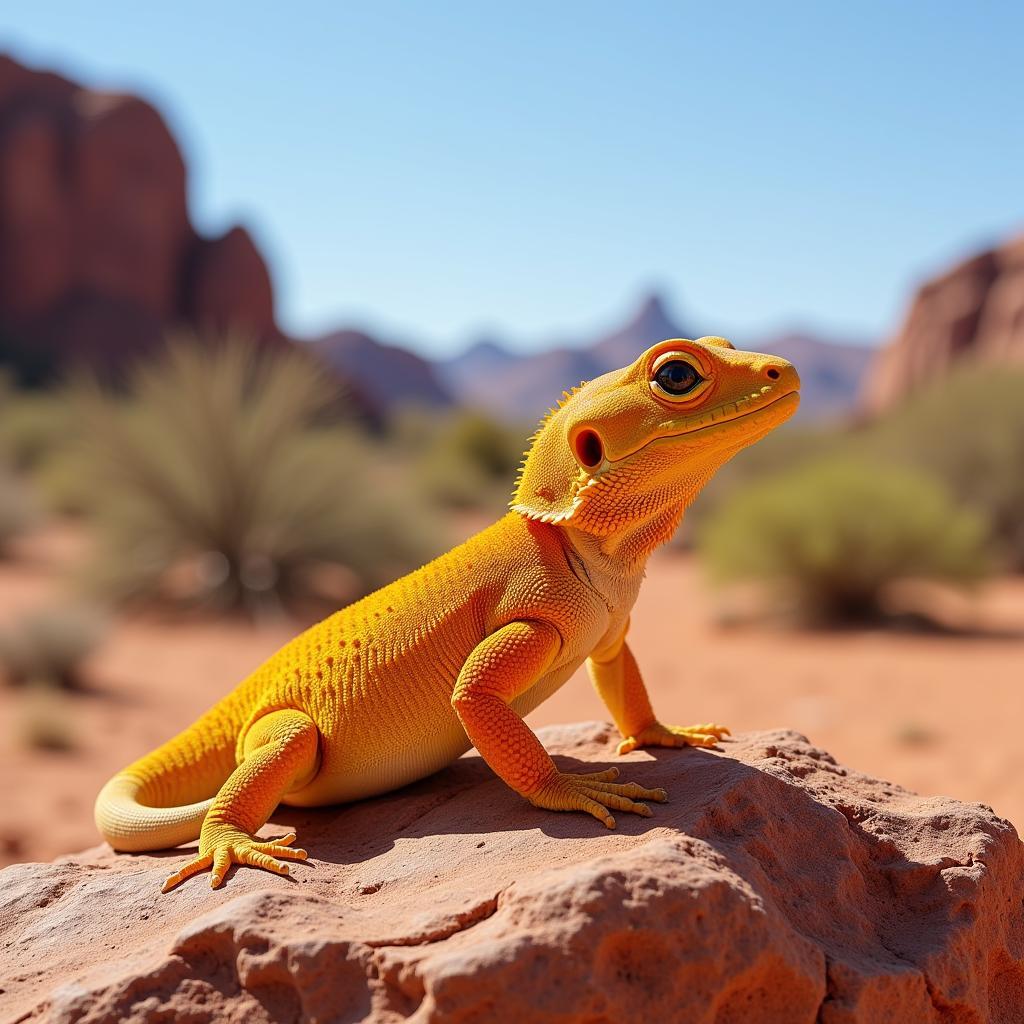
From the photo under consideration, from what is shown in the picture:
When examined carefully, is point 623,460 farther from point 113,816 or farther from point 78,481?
point 78,481

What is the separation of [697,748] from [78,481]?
51.6 ft


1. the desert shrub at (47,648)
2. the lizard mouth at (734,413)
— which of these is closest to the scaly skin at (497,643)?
the lizard mouth at (734,413)

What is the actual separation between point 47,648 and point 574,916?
988 centimetres

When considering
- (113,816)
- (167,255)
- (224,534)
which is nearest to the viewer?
(113,816)

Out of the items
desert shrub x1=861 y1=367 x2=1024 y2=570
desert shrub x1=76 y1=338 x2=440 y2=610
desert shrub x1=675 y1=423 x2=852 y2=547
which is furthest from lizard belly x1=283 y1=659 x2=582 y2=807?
desert shrub x1=675 y1=423 x2=852 y2=547

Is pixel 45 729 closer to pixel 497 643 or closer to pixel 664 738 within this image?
pixel 664 738

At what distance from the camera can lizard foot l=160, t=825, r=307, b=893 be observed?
3.17 metres

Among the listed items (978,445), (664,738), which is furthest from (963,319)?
(664,738)

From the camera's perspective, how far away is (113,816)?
147 inches

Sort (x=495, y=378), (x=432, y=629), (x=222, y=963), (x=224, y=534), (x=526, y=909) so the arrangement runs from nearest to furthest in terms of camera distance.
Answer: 1. (x=526, y=909)
2. (x=222, y=963)
3. (x=432, y=629)
4. (x=224, y=534)
5. (x=495, y=378)

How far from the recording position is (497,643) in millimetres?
3289

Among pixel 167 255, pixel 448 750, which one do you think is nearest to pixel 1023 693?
pixel 448 750

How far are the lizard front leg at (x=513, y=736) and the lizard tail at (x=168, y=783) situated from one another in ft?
3.47

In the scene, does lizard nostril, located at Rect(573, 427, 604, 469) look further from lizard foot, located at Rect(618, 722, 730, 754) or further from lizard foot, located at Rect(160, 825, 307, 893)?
lizard foot, located at Rect(160, 825, 307, 893)
